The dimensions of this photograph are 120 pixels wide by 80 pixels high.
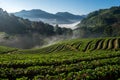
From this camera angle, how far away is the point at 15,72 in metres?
28.3

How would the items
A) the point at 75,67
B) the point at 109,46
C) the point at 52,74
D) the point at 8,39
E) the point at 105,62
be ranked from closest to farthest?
the point at 52,74, the point at 75,67, the point at 105,62, the point at 109,46, the point at 8,39

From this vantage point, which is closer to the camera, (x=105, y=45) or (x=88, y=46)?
(x=88, y=46)

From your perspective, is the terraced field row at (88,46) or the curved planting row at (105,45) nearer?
the curved planting row at (105,45)

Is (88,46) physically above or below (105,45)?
above

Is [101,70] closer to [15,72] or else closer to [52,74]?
[52,74]

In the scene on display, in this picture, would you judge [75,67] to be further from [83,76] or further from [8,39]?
[8,39]

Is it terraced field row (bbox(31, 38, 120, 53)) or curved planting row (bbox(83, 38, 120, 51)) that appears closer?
curved planting row (bbox(83, 38, 120, 51))

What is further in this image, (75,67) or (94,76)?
(75,67)

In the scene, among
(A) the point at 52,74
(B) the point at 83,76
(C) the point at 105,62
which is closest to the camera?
(B) the point at 83,76

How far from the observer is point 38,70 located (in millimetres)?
29109

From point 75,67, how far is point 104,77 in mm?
5124

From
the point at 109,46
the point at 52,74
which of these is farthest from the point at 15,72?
the point at 109,46

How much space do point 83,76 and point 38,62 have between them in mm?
11219

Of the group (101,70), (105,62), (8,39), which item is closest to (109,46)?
(105,62)
